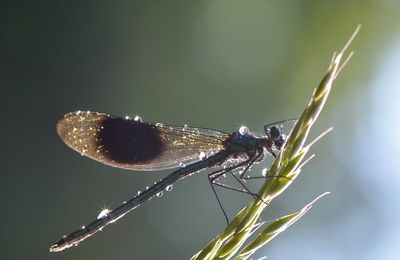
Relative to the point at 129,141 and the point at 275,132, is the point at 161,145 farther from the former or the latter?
the point at 275,132

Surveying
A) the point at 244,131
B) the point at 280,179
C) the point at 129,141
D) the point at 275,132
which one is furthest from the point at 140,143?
the point at 280,179

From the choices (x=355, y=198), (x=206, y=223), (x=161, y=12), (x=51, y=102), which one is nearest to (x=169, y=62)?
(x=161, y=12)

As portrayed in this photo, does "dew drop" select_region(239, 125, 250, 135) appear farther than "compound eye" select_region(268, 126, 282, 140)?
Yes

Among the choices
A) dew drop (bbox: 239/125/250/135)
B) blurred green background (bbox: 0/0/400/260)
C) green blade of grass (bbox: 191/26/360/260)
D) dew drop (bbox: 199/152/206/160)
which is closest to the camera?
green blade of grass (bbox: 191/26/360/260)

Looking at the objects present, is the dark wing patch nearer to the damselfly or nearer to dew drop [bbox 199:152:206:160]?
the damselfly

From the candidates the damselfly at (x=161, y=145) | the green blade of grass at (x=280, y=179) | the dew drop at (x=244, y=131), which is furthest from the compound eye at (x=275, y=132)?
the green blade of grass at (x=280, y=179)

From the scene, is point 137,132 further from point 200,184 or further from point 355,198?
point 355,198

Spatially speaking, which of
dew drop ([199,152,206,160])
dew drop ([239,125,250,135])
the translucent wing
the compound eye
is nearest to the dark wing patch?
the translucent wing

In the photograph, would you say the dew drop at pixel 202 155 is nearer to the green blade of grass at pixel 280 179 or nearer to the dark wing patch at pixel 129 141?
the dark wing patch at pixel 129 141
